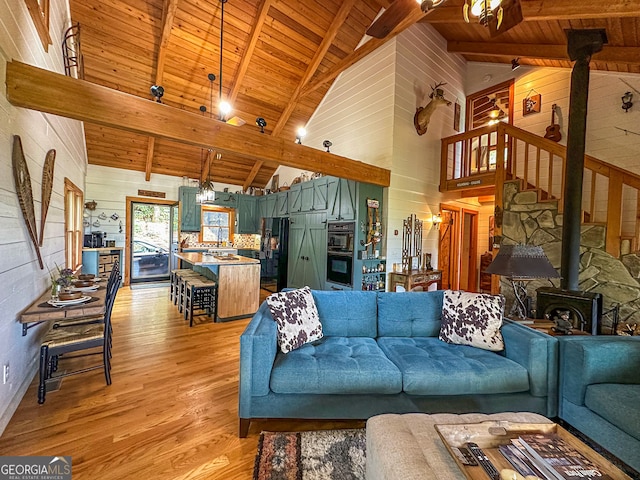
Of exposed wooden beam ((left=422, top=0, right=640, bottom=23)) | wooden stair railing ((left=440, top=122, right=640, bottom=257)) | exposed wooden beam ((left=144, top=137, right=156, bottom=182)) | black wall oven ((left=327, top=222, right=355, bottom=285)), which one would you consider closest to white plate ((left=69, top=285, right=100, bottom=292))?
black wall oven ((left=327, top=222, right=355, bottom=285))

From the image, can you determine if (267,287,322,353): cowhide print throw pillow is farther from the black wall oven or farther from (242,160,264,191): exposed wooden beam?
(242,160,264,191): exposed wooden beam

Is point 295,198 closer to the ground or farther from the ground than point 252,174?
closer to the ground

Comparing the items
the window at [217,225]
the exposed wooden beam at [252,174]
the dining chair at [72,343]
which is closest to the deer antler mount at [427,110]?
the exposed wooden beam at [252,174]

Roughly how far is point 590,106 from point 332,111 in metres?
4.60

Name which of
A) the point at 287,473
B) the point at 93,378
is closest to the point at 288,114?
the point at 93,378

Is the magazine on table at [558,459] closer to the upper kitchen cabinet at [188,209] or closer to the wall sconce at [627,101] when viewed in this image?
the wall sconce at [627,101]

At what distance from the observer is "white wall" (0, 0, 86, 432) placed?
1.88 metres

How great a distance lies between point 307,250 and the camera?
573cm

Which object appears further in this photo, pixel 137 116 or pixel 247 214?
pixel 247 214

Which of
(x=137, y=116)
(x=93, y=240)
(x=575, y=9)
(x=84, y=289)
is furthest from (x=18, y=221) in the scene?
(x=575, y=9)

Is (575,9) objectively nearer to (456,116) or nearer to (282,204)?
(456,116)

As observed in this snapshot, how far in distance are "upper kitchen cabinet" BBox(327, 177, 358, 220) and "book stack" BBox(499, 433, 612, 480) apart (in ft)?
12.1

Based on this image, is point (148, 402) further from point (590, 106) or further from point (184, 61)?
point (590, 106)

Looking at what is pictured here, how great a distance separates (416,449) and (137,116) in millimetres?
3351
